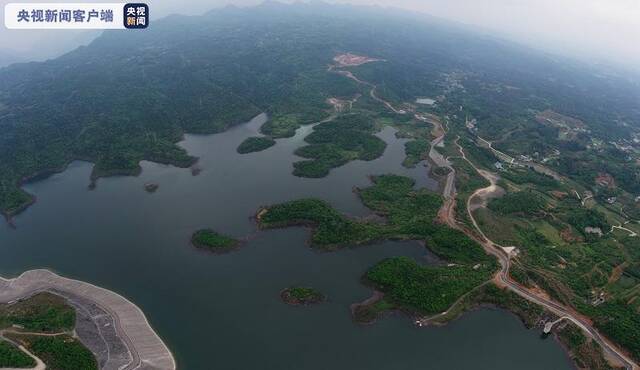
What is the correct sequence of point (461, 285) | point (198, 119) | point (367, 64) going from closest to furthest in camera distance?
point (461, 285), point (198, 119), point (367, 64)

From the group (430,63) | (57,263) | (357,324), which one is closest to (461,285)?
(357,324)

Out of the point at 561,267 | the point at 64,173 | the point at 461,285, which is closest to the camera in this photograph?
the point at 461,285

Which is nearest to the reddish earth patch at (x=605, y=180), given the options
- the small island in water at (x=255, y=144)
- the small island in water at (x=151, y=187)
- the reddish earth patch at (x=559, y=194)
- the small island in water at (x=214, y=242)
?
the reddish earth patch at (x=559, y=194)

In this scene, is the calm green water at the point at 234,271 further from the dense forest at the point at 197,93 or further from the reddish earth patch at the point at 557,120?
the reddish earth patch at the point at 557,120

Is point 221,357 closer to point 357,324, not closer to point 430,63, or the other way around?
point 357,324

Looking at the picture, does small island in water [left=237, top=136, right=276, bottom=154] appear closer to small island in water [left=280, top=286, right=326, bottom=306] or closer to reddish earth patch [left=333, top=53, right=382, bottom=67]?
small island in water [left=280, top=286, right=326, bottom=306]

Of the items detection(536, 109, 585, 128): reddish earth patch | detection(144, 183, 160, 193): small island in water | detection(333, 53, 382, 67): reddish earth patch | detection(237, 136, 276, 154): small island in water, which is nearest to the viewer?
detection(144, 183, 160, 193): small island in water

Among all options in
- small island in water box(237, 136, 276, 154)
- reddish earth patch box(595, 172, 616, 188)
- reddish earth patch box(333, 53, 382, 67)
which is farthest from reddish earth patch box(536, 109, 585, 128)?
small island in water box(237, 136, 276, 154)
